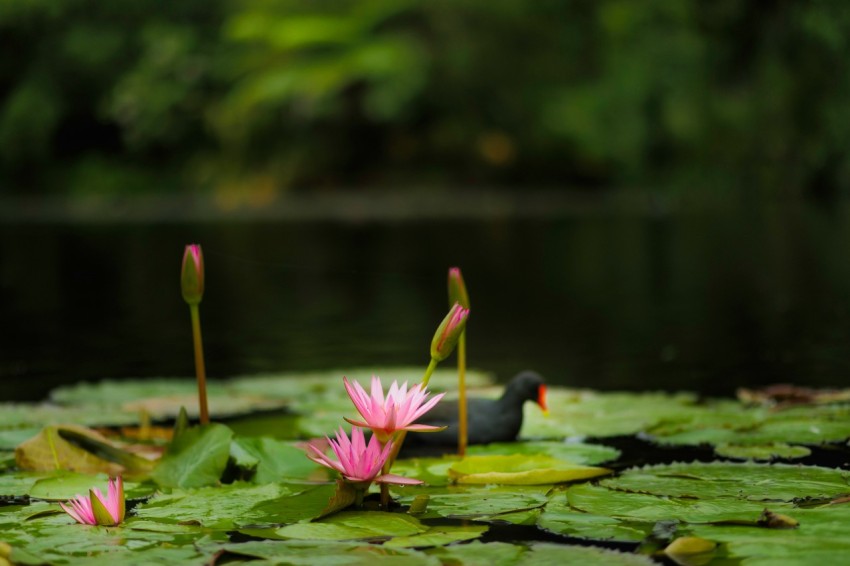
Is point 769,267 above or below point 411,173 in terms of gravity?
below

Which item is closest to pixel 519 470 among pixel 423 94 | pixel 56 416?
pixel 56 416

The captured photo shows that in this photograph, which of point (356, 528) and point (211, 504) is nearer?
point (356, 528)

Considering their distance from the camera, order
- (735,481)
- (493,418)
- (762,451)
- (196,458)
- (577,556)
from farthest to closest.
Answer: (493,418), (762,451), (196,458), (735,481), (577,556)

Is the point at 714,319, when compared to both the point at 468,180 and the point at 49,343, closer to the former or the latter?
the point at 49,343

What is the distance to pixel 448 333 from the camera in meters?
1.65

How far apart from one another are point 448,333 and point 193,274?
50 cm

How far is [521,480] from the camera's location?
1.81 metres

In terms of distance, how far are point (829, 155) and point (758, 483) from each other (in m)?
5.28

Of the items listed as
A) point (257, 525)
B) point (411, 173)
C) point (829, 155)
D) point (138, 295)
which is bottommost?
point (257, 525)

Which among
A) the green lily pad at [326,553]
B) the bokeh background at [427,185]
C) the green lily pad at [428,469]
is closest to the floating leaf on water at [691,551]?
the green lily pad at [326,553]

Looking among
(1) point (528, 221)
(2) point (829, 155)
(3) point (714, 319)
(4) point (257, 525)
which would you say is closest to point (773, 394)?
(4) point (257, 525)

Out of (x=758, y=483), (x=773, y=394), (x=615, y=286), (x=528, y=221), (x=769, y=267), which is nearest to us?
(x=758, y=483)

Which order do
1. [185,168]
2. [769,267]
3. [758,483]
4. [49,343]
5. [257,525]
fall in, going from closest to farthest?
1. [257,525]
2. [758,483]
3. [49,343]
4. [769,267]
5. [185,168]

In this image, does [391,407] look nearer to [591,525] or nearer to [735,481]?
[591,525]
